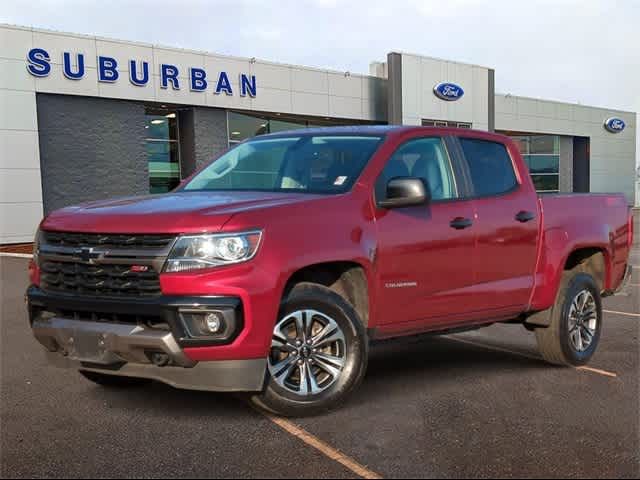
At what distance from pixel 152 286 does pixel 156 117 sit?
21.6m

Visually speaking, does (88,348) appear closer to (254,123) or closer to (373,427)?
(373,427)

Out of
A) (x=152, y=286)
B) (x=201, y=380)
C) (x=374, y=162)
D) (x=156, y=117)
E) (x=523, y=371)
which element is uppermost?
(x=156, y=117)

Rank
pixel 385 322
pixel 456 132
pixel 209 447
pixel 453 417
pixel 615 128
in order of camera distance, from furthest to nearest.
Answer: pixel 615 128 < pixel 456 132 < pixel 385 322 < pixel 453 417 < pixel 209 447

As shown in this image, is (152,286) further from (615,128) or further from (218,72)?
(615,128)

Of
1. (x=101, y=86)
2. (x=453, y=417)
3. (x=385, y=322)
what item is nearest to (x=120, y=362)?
(x=385, y=322)

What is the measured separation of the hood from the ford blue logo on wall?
28354mm

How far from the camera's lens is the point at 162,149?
2505 cm

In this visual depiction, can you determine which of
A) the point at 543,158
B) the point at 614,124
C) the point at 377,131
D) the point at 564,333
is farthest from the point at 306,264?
the point at 614,124

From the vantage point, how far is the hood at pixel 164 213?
4062 millimetres

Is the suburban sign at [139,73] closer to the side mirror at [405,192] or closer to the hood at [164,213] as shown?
the hood at [164,213]

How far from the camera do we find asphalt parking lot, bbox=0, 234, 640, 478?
372 centimetres

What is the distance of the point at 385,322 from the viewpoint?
16.0 feet

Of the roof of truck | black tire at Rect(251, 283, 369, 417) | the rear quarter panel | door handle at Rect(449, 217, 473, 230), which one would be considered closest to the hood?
black tire at Rect(251, 283, 369, 417)

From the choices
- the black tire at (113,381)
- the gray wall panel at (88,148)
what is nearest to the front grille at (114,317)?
the black tire at (113,381)
